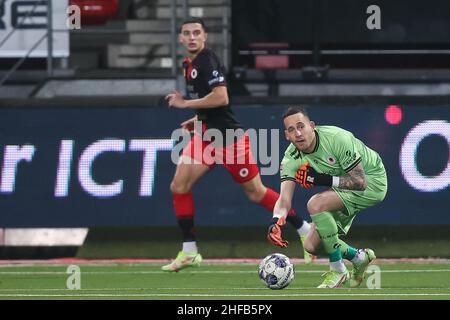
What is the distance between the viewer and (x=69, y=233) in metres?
19.2

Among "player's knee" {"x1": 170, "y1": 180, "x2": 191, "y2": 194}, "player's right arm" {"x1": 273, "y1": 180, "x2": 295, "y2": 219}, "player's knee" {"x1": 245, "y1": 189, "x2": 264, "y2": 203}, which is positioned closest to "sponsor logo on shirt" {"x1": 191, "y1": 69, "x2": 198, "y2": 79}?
"player's knee" {"x1": 170, "y1": 180, "x2": 191, "y2": 194}

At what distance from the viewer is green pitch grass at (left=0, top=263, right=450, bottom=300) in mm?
12273

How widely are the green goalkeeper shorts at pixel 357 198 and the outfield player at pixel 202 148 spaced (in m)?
1.68

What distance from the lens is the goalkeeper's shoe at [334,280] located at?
12852 mm

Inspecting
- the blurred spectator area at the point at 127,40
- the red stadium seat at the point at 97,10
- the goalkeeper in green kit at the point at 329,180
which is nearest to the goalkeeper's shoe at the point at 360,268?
the goalkeeper in green kit at the point at 329,180

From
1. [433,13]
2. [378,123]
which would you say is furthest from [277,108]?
[433,13]

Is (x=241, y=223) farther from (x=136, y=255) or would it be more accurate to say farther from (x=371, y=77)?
(x=371, y=77)

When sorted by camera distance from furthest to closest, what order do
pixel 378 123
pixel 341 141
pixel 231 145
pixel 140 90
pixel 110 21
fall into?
pixel 110 21 < pixel 140 90 < pixel 378 123 < pixel 231 145 < pixel 341 141

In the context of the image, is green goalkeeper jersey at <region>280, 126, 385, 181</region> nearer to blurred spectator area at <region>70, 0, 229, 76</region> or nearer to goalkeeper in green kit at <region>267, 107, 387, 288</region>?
goalkeeper in green kit at <region>267, 107, 387, 288</region>

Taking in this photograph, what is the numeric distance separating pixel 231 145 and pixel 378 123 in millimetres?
2247

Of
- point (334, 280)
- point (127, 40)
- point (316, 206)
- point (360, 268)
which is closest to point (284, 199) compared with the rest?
point (316, 206)

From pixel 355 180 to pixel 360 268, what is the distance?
76 cm

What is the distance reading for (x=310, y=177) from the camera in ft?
41.4

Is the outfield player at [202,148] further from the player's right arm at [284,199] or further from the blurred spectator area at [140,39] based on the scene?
the blurred spectator area at [140,39]
